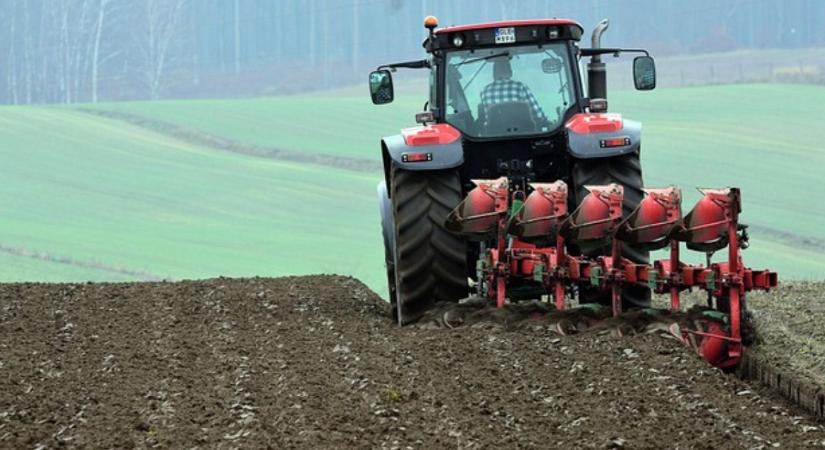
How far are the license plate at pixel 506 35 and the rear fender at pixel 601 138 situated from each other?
0.86 meters

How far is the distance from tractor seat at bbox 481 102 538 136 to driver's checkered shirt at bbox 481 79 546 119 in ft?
0.10

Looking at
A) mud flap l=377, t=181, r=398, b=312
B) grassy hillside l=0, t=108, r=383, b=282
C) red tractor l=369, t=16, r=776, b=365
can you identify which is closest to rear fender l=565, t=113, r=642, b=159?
red tractor l=369, t=16, r=776, b=365

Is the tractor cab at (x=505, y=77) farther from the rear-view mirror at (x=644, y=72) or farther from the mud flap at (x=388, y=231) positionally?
the mud flap at (x=388, y=231)

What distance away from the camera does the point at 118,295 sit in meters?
13.2

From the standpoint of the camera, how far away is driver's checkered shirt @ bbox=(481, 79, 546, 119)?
11195mm

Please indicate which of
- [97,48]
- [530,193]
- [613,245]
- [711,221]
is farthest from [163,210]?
[97,48]

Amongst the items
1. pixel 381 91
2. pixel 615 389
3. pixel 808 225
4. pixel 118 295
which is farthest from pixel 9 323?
pixel 808 225

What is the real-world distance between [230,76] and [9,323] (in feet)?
190

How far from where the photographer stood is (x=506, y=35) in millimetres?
11203

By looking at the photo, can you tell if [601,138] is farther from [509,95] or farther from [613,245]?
[613,245]

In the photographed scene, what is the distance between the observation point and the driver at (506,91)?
11.2 meters

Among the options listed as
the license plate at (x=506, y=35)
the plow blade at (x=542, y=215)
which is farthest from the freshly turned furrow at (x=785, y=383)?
the license plate at (x=506, y=35)

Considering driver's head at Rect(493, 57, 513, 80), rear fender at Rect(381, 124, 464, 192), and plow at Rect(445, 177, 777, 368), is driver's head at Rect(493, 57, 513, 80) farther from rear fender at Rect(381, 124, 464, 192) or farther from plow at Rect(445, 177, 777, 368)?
plow at Rect(445, 177, 777, 368)

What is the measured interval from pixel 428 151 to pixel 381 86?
2.73ft
